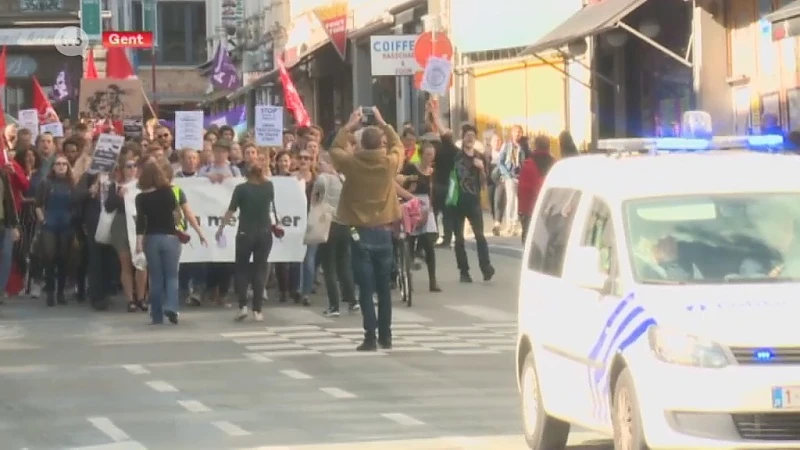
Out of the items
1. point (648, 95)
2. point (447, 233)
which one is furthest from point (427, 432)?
point (648, 95)

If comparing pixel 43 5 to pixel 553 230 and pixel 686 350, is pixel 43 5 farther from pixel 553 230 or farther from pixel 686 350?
pixel 686 350

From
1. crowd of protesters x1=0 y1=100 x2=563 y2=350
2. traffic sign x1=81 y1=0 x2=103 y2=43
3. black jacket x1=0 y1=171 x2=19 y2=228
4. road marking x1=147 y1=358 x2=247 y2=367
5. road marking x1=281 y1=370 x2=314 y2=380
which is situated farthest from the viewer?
traffic sign x1=81 y1=0 x2=103 y2=43

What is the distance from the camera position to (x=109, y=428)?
41.2ft

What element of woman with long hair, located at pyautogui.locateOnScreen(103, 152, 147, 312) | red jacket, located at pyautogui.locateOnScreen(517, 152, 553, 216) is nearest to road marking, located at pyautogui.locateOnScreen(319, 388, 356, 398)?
woman with long hair, located at pyautogui.locateOnScreen(103, 152, 147, 312)

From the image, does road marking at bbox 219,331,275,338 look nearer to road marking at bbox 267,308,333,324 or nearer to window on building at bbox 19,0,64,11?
road marking at bbox 267,308,333,324

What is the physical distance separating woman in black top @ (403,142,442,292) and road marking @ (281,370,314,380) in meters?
6.71

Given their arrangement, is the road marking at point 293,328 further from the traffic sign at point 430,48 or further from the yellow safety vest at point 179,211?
the traffic sign at point 430,48

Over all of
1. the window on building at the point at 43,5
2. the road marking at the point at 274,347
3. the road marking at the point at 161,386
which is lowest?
the road marking at the point at 161,386

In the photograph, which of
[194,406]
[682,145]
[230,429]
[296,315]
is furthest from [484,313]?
[682,145]

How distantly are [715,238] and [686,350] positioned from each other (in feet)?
3.27

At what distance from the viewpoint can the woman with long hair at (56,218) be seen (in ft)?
74.3

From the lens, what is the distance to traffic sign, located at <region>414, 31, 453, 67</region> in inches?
1307

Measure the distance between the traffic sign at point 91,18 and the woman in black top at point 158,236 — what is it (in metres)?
29.5

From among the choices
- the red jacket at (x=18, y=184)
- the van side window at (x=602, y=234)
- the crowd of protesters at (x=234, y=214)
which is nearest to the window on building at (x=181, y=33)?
the crowd of protesters at (x=234, y=214)
